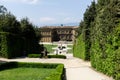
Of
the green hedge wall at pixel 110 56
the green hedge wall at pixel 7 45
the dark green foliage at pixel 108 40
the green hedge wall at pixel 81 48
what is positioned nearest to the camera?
the green hedge wall at pixel 110 56

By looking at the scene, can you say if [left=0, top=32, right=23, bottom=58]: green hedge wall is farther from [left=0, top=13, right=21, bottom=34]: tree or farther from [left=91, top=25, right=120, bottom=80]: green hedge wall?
[left=91, top=25, right=120, bottom=80]: green hedge wall

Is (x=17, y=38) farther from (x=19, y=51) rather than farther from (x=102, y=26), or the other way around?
(x=102, y=26)

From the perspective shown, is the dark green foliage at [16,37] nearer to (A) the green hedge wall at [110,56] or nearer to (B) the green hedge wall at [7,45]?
(B) the green hedge wall at [7,45]

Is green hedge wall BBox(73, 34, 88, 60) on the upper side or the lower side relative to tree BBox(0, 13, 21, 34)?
lower

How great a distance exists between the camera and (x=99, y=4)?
22.0 meters

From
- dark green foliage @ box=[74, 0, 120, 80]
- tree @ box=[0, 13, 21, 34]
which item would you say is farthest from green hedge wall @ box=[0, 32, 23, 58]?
dark green foliage @ box=[74, 0, 120, 80]

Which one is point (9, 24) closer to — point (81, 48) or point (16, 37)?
point (16, 37)

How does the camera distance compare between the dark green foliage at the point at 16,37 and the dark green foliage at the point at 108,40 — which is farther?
the dark green foliage at the point at 16,37

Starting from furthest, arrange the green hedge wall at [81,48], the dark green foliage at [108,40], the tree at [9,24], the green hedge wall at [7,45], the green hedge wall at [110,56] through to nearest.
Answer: the tree at [9,24], the green hedge wall at [7,45], the green hedge wall at [81,48], the dark green foliage at [108,40], the green hedge wall at [110,56]

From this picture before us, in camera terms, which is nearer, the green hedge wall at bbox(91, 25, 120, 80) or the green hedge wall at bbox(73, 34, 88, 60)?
the green hedge wall at bbox(91, 25, 120, 80)

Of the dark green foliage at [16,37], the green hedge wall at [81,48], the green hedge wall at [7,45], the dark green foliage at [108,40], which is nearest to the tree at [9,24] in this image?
the dark green foliage at [16,37]

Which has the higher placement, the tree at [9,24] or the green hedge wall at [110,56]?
the tree at [9,24]

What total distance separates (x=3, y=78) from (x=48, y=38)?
114 metres

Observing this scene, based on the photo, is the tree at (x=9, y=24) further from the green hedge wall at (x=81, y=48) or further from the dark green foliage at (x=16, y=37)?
the green hedge wall at (x=81, y=48)
